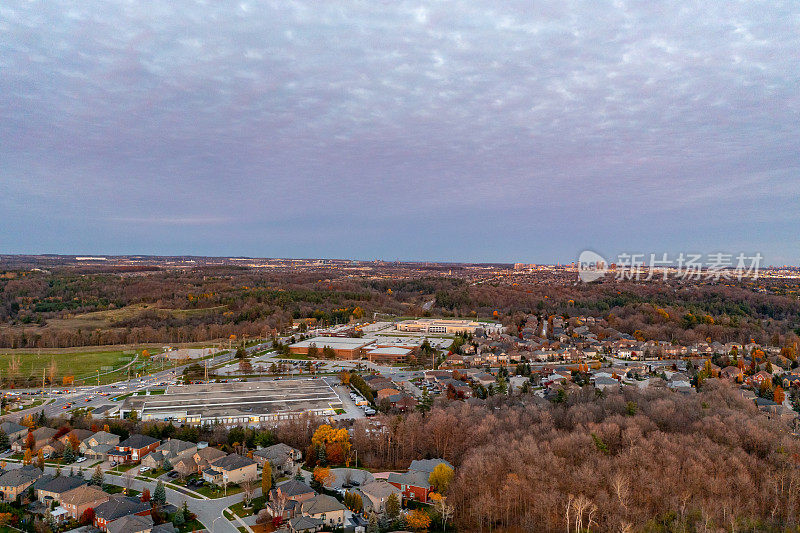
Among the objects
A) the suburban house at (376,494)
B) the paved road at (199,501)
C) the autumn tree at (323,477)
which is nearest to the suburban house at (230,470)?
the paved road at (199,501)

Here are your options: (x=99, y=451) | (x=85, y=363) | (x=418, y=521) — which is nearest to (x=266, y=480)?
(x=418, y=521)

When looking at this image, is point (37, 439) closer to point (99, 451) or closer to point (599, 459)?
point (99, 451)

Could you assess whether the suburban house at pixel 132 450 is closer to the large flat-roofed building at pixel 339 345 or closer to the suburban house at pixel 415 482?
the suburban house at pixel 415 482

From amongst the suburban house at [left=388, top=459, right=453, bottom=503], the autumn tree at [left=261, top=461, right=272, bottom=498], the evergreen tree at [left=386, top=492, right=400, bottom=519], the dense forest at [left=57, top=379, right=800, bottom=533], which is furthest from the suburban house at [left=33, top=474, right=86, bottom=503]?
the suburban house at [left=388, top=459, right=453, bottom=503]

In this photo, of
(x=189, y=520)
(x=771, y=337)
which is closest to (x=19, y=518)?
(x=189, y=520)

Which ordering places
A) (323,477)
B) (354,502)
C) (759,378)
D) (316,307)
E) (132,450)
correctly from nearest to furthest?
(354,502)
(323,477)
(132,450)
(759,378)
(316,307)

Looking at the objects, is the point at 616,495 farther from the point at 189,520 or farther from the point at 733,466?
the point at 189,520
